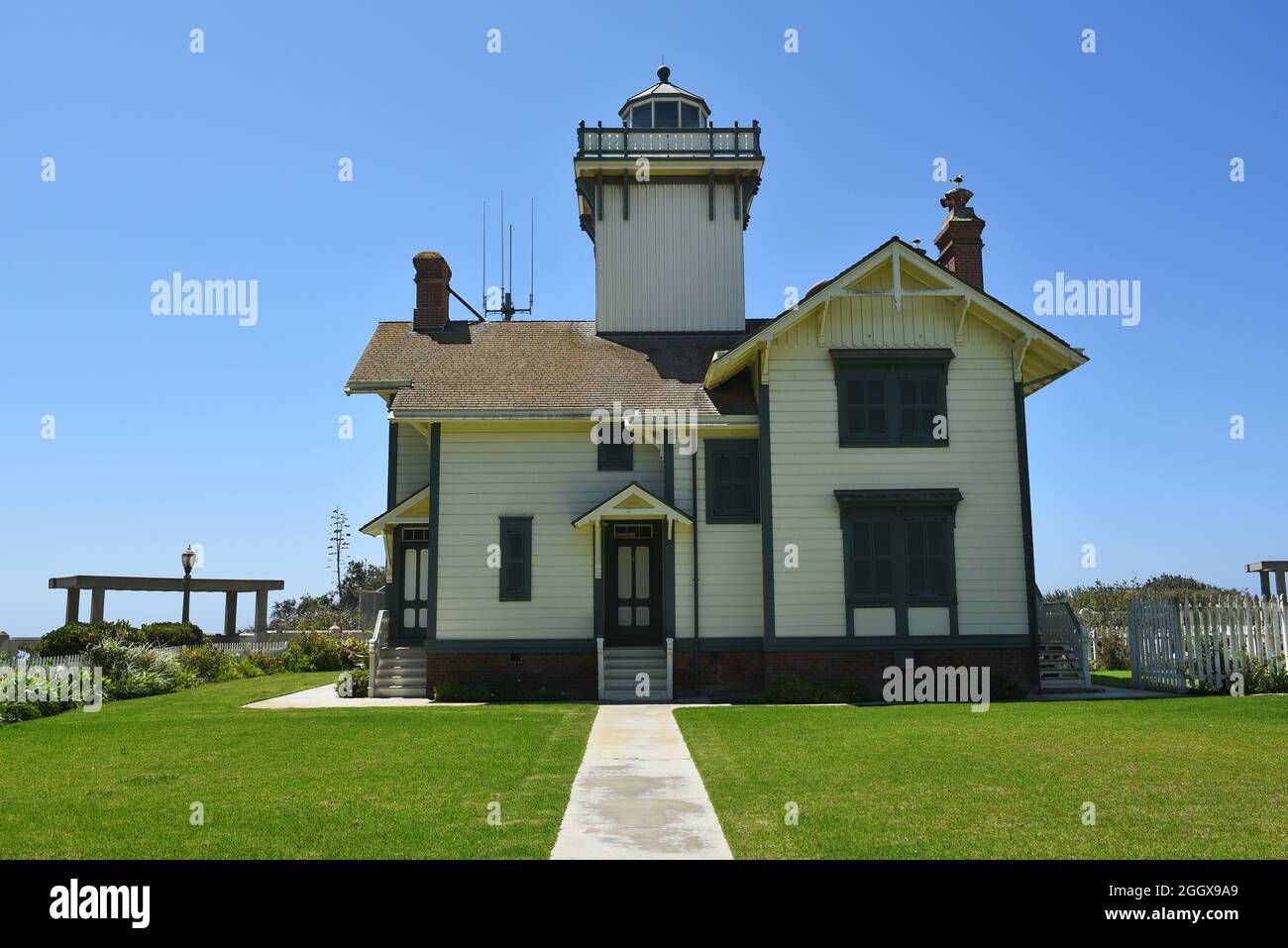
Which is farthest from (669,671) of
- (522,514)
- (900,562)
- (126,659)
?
(126,659)

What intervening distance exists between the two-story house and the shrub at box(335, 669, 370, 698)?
1.82ft

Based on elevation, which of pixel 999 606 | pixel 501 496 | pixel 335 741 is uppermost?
pixel 501 496

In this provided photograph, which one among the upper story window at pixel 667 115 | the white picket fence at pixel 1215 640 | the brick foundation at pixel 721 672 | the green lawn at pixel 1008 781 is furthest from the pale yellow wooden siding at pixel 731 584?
the upper story window at pixel 667 115

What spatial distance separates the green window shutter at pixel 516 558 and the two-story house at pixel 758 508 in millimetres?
45

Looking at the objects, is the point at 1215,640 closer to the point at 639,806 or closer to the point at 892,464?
the point at 892,464

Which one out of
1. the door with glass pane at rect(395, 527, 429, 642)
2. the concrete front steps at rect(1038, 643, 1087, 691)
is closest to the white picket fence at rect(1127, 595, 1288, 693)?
the concrete front steps at rect(1038, 643, 1087, 691)

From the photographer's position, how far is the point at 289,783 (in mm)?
10508

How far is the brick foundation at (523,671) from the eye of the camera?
21.3 meters

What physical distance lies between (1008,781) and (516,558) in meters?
13.0

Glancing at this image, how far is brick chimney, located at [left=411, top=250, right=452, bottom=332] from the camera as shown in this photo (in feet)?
85.8

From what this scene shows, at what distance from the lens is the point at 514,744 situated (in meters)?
13.4
